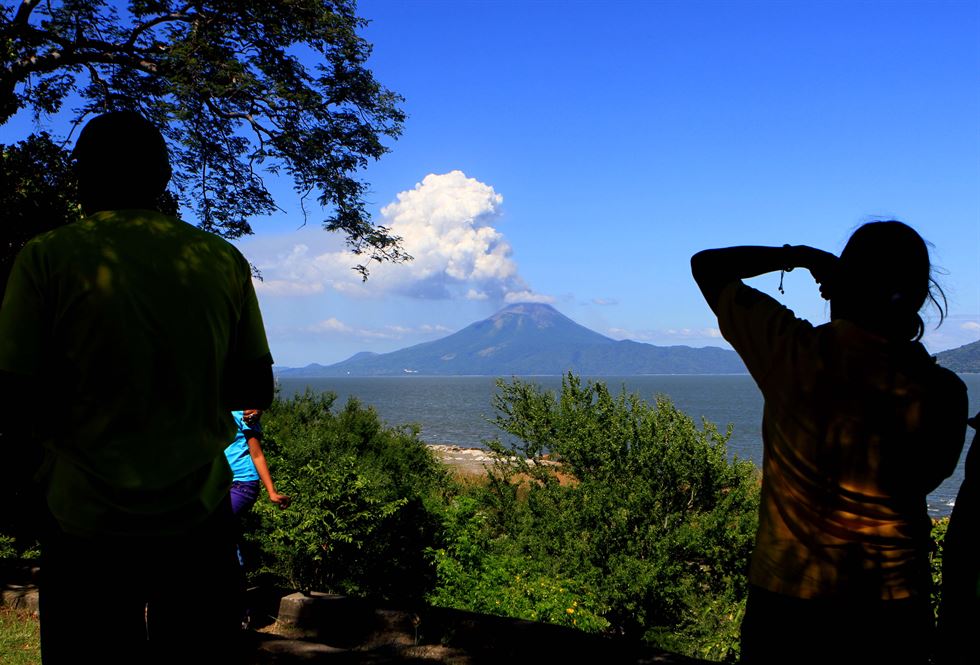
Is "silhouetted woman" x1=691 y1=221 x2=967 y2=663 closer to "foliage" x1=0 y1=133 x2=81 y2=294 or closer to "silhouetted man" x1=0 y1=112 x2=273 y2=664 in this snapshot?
"silhouetted man" x1=0 y1=112 x2=273 y2=664

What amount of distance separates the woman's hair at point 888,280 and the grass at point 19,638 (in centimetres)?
444

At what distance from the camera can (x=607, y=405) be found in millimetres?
17406

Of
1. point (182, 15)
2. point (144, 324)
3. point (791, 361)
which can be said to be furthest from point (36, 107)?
point (791, 361)

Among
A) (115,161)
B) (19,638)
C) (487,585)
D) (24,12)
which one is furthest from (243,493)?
(24,12)

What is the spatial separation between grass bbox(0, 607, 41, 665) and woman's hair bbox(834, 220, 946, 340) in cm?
444

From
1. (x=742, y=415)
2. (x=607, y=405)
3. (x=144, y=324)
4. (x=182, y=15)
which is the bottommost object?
(x=742, y=415)

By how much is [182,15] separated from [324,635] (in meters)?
9.83

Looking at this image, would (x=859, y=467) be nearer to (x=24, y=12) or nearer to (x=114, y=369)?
(x=114, y=369)

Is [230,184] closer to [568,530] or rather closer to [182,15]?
[182,15]

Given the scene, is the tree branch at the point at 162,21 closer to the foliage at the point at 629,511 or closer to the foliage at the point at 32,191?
the foliage at the point at 32,191

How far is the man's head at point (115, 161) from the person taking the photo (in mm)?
1685

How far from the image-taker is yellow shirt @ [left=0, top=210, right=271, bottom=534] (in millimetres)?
1472

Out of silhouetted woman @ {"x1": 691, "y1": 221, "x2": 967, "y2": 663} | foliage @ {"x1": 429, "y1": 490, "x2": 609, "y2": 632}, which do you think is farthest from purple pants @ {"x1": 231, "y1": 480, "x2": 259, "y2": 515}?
foliage @ {"x1": 429, "y1": 490, "x2": 609, "y2": 632}

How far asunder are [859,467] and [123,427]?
5.33ft
